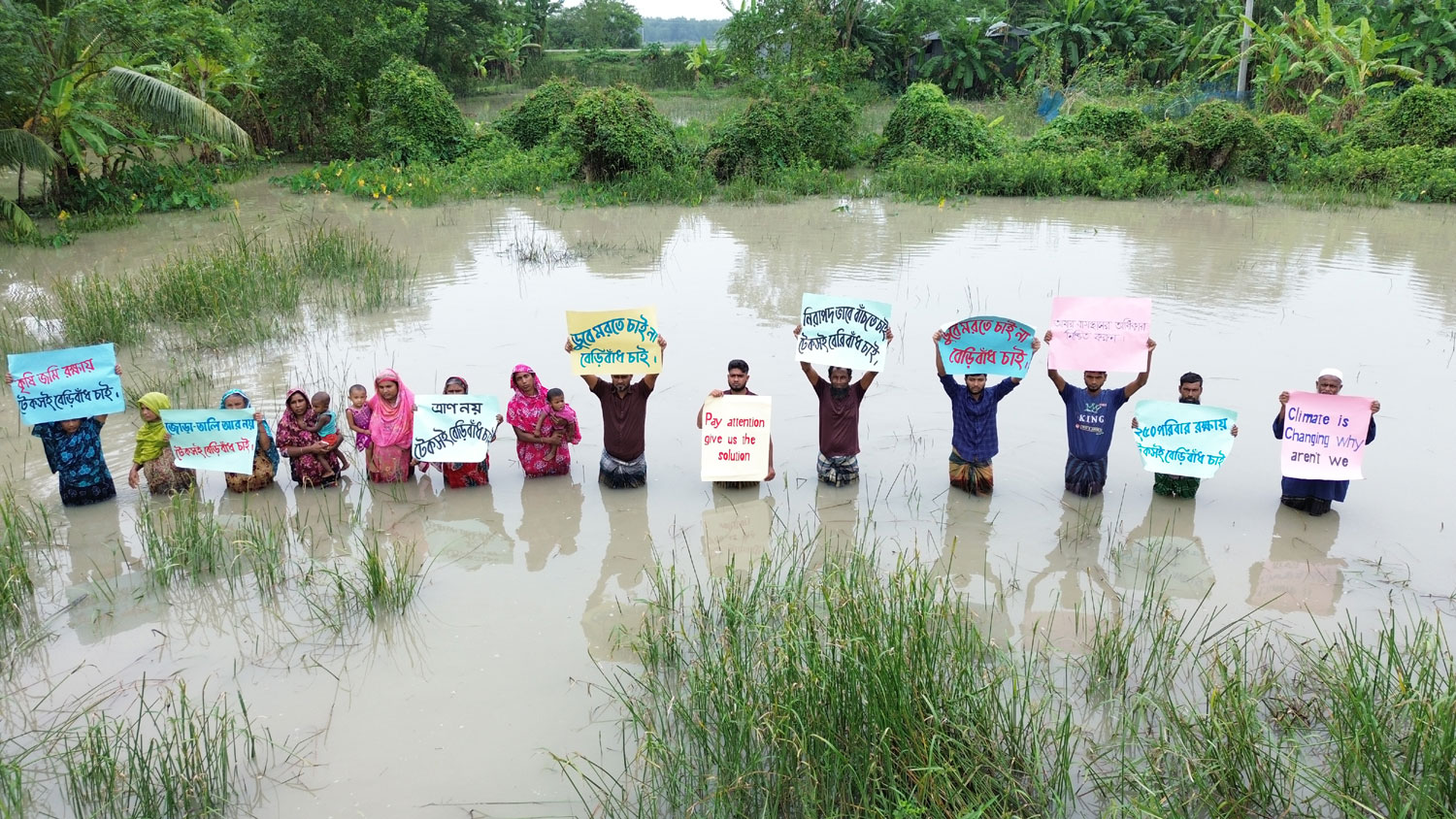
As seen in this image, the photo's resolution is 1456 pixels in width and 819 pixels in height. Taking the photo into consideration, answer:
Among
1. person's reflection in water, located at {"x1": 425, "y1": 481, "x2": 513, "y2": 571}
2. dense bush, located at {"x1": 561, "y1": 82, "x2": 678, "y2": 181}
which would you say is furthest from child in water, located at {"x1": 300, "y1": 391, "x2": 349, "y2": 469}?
dense bush, located at {"x1": 561, "y1": 82, "x2": 678, "y2": 181}

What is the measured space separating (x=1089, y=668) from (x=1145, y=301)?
276 centimetres

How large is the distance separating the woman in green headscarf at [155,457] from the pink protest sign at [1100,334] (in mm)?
5813

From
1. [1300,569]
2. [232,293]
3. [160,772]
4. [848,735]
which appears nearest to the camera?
[848,735]

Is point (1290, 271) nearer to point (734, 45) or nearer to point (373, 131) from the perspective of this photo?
point (734, 45)

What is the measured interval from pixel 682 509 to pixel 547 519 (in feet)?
2.93

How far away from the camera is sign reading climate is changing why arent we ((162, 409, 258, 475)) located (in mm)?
6676

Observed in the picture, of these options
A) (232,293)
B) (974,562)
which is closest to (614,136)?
(232,293)

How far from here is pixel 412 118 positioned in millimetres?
22359

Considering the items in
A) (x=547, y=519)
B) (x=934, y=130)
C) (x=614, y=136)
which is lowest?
(x=547, y=519)

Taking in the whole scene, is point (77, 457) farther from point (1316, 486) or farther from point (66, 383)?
point (1316, 486)

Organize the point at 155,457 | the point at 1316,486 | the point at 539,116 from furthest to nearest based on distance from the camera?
the point at 539,116, the point at 155,457, the point at 1316,486

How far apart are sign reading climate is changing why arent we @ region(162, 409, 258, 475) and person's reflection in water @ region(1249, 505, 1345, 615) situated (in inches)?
243

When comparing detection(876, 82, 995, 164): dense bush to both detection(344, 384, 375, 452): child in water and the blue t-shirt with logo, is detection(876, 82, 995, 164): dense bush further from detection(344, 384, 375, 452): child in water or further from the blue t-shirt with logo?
detection(344, 384, 375, 452): child in water

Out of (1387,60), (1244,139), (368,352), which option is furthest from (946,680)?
(1387,60)
